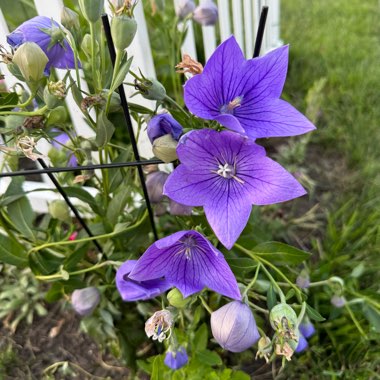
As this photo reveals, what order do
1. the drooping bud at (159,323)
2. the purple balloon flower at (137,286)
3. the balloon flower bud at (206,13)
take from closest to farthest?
the drooping bud at (159,323), the purple balloon flower at (137,286), the balloon flower bud at (206,13)

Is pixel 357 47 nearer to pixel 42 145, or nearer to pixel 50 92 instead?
pixel 42 145

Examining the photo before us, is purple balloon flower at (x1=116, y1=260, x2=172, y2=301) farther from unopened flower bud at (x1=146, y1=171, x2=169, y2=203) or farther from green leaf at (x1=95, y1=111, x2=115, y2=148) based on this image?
green leaf at (x1=95, y1=111, x2=115, y2=148)

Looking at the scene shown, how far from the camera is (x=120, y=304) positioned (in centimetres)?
122

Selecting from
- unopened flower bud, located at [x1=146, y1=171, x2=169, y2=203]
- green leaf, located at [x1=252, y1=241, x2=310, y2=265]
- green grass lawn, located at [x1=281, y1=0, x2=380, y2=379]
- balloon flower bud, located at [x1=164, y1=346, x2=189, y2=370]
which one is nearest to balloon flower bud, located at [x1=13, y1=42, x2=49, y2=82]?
unopened flower bud, located at [x1=146, y1=171, x2=169, y2=203]

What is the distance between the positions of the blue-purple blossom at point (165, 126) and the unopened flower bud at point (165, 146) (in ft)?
0.04

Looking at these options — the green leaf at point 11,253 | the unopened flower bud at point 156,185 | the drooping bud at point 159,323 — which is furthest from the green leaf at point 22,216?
the drooping bud at point 159,323

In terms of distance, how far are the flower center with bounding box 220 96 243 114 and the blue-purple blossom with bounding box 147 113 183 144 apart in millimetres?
76

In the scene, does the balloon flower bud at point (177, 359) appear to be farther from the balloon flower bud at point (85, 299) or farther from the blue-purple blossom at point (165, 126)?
the blue-purple blossom at point (165, 126)

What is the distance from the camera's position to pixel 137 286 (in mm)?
858

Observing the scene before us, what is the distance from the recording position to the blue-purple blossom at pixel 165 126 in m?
0.72

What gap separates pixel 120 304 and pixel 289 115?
76 cm

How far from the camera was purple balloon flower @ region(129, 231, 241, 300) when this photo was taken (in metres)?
0.72

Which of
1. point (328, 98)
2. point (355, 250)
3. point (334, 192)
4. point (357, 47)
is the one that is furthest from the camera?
point (357, 47)

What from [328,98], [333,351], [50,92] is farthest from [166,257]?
[328,98]
